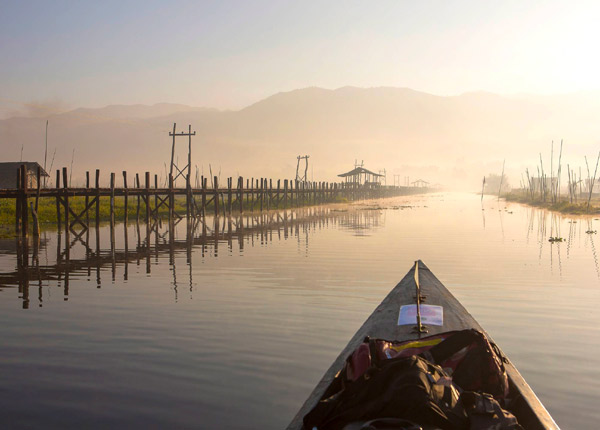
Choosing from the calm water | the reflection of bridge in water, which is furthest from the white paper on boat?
the reflection of bridge in water

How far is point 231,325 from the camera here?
362 inches

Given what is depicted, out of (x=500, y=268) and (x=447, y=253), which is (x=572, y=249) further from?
(x=500, y=268)

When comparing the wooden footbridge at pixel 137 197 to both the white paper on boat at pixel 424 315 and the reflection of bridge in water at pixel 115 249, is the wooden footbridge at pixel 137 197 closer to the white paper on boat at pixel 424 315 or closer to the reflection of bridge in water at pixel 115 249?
the reflection of bridge in water at pixel 115 249

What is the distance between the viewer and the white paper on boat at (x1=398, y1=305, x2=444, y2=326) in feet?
20.2

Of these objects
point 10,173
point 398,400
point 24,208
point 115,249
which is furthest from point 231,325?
point 10,173

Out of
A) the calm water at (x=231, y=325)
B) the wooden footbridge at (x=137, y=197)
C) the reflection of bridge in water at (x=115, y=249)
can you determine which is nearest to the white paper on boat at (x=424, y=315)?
the calm water at (x=231, y=325)

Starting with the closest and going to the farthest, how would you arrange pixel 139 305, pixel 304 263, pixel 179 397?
pixel 179 397
pixel 139 305
pixel 304 263

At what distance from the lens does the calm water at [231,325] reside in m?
5.93

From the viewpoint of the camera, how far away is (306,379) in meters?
6.59

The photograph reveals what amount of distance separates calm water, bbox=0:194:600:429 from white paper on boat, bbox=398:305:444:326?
3.94ft

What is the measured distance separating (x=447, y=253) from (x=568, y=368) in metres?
12.3

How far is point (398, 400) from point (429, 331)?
2455mm

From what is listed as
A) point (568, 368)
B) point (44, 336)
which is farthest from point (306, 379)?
point (44, 336)

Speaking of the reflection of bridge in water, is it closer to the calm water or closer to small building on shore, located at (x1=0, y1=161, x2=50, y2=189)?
the calm water
